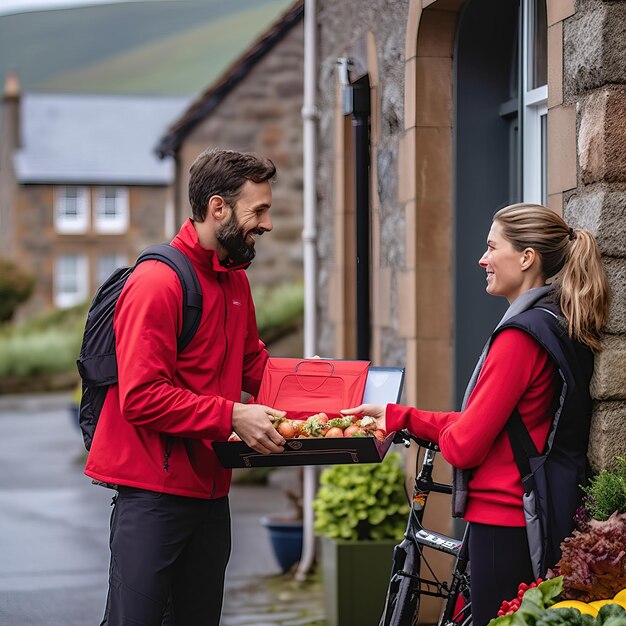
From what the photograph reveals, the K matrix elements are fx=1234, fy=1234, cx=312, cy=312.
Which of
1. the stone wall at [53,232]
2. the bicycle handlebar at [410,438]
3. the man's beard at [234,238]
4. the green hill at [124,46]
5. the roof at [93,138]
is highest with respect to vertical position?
the green hill at [124,46]

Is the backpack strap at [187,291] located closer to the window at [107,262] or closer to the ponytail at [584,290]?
the ponytail at [584,290]

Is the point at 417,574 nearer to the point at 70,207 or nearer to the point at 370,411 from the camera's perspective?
the point at 370,411

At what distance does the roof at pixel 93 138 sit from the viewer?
161ft

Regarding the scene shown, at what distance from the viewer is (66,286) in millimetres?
49781

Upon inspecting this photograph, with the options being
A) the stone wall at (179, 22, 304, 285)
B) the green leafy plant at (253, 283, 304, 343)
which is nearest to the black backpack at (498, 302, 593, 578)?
the green leafy plant at (253, 283, 304, 343)

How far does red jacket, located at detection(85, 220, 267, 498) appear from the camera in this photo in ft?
12.6

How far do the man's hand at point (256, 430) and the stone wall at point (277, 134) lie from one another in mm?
11539

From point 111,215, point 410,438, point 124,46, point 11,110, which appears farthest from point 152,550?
point 124,46

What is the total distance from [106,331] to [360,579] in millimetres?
3260

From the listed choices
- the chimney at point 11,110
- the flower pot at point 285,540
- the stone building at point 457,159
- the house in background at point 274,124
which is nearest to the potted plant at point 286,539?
the flower pot at point 285,540

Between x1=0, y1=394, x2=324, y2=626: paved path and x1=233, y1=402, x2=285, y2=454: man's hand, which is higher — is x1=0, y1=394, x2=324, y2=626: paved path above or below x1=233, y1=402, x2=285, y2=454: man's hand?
below

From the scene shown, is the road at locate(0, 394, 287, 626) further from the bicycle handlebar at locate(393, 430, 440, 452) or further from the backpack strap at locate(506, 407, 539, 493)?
the backpack strap at locate(506, 407, 539, 493)

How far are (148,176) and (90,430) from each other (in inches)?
1812

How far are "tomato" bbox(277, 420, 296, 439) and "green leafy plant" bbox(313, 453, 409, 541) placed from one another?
303 cm
